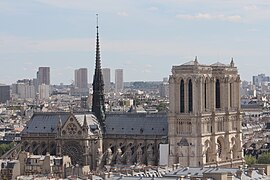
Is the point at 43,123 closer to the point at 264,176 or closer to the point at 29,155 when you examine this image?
the point at 29,155

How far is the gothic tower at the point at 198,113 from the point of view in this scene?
5202 inches

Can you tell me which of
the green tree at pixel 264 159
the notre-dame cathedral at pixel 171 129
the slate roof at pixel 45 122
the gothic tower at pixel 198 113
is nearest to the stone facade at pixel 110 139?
the notre-dame cathedral at pixel 171 129

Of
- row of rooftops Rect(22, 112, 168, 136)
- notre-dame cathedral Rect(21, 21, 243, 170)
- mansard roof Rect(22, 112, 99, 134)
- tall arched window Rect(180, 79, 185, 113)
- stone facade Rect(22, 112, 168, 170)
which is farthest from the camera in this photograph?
mansard roof Rect(22, 112, 99, 134)

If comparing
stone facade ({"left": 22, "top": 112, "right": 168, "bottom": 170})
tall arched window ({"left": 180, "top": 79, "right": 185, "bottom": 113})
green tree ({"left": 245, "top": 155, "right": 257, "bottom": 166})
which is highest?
tall arched window ({"left": 180, "top": 79, "right": 185, "bottom": 113})

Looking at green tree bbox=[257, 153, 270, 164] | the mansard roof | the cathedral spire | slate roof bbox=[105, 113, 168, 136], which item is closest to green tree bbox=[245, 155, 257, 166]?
green tree bbox=[257, 153, 270, 164]

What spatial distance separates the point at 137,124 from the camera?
140 meters

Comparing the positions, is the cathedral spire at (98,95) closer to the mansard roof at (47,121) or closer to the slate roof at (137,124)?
the mansard roof at (47,121)

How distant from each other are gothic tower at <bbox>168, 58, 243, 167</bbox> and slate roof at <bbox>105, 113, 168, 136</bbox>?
14.3 ft

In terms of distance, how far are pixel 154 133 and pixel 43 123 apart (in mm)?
15543

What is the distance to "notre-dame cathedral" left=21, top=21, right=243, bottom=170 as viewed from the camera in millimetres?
132625

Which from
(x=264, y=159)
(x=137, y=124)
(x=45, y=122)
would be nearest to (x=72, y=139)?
(x=45, y=122)

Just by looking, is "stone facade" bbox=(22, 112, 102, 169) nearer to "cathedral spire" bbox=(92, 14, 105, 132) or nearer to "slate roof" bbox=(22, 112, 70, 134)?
"slate roof" bbox=(22, 112, 70, 134)

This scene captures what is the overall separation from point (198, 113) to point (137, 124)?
1021cm

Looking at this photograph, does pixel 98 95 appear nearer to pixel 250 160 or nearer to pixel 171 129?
pixel 171 129
